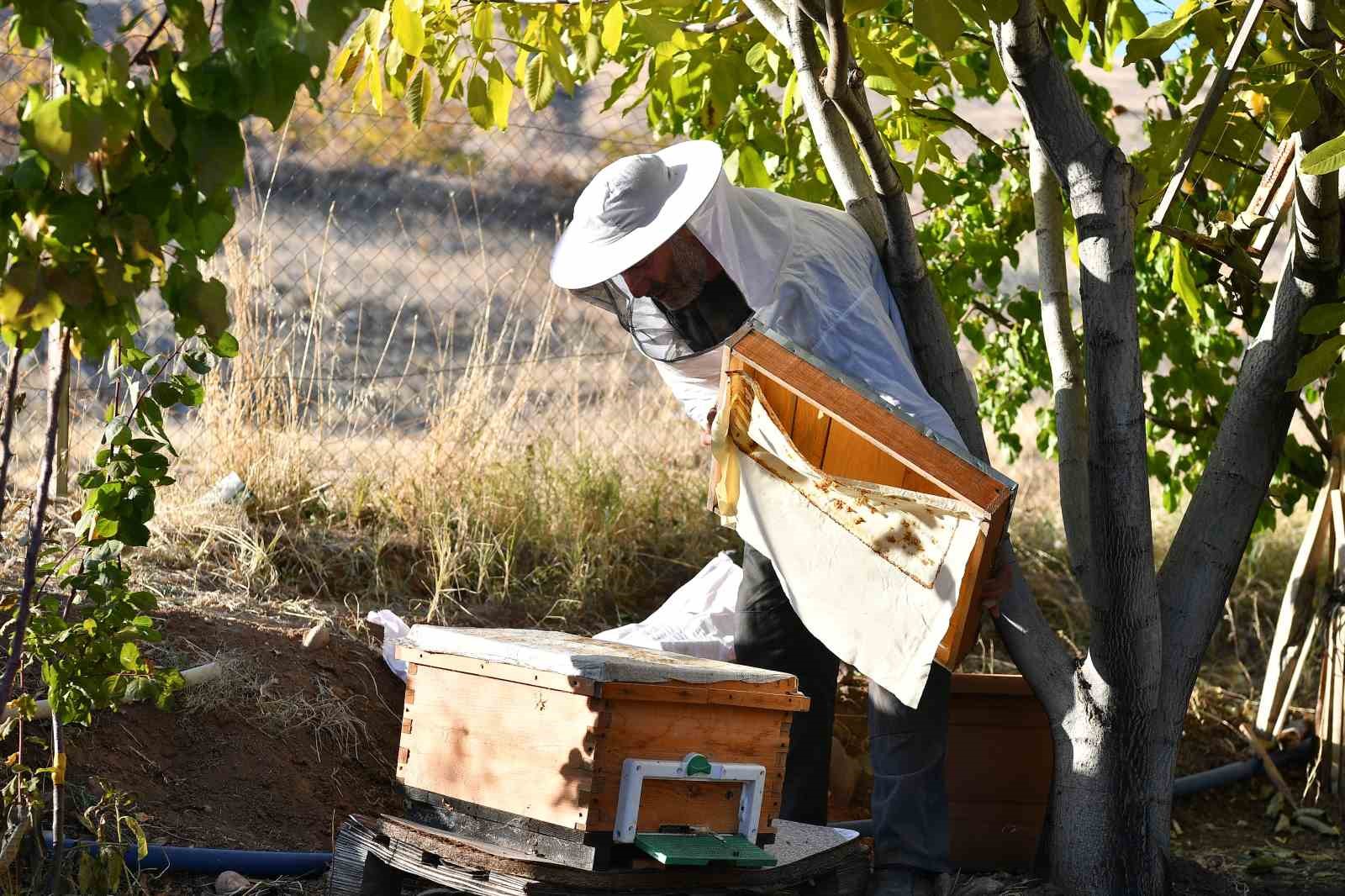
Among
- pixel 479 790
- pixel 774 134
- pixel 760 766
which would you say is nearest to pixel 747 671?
pixel 760 766

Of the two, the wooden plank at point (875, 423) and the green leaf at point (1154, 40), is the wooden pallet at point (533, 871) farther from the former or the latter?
the green leaf at point (1154, 40)

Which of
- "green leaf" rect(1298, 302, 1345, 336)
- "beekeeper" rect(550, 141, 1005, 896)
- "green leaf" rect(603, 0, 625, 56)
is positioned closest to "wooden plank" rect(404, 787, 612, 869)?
"beekeeper" rect(550, 141, 1005, 896)

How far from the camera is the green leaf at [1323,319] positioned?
2.43 meters

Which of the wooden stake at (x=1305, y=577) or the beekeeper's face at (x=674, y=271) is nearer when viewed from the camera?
the beekeeper's face at (x=674, y=271)

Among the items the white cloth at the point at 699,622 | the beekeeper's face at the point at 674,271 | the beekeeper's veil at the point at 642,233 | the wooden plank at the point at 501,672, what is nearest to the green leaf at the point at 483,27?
the beekeeper's veil at the point at 642,233

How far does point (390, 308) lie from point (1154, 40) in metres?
11.5

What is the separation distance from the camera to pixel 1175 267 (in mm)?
3139

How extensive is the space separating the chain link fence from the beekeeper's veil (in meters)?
0.77

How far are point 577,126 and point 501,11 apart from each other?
428 inches

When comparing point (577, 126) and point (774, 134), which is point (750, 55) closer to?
point (774, 134)

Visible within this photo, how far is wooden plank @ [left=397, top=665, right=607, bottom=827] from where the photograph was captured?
2.31 m

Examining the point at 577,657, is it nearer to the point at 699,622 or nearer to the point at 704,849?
the point at 704,849

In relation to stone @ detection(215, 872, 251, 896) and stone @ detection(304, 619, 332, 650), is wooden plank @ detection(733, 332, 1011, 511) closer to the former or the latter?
stone @ detection(215, 872, 251, 896)

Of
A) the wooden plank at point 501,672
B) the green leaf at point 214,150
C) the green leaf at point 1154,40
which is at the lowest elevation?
the wooden plank at point 501,672
